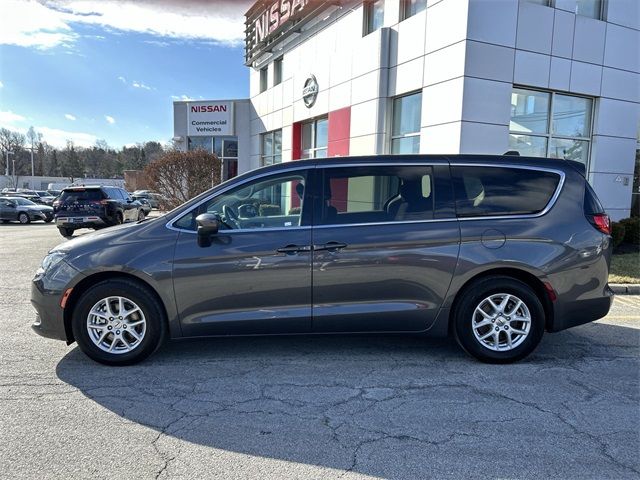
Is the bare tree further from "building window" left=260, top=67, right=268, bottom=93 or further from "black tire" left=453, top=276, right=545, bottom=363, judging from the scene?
"black tire" left=453, top=276, right=545, bottom=363

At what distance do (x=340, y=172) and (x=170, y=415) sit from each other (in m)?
2.44

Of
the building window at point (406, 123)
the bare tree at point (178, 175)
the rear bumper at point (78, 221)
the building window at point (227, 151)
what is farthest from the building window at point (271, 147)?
the building window at point (406, 123)

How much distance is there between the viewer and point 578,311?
4.16m

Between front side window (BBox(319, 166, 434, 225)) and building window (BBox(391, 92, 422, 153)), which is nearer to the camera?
front side window (BBox(319, 166, 434, 225))

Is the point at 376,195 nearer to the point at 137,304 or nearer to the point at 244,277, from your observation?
the point at 244,277

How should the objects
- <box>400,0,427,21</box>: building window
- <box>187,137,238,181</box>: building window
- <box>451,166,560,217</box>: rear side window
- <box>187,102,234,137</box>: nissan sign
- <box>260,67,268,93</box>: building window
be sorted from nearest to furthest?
<box>451,166,560,217</box>: rear side window, <box>400,0,427,21</box>: building window, <box>260,67,268,93</box>: building window, <box>187,102,234,137</box>: nissan sign, <box>187,137,238,181</box>: building window

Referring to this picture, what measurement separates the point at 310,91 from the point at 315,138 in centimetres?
158

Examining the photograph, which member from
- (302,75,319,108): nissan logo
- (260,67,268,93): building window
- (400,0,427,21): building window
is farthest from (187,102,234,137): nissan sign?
(400,0,427,21): building window

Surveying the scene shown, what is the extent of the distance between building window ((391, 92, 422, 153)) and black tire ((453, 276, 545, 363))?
278 inches

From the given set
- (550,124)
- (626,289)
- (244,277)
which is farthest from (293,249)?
(550,124)

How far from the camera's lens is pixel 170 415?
3.17 metres

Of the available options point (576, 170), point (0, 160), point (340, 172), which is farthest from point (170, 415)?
point (0, 160)

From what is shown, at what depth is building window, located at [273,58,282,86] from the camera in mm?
19047

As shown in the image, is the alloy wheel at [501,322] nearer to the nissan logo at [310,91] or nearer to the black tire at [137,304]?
the black tire at [137,304]
